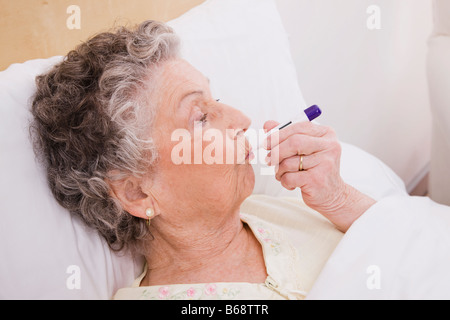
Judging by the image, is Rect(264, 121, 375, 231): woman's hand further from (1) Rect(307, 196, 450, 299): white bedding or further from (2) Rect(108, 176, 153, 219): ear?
(2) Rect(108, 176, 153, 219): ear

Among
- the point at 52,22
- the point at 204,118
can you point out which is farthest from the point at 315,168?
the point at 52,22

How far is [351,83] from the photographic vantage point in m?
2.11

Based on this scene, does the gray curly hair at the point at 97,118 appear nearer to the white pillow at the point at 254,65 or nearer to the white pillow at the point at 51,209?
the white pillow at the point at 51,209

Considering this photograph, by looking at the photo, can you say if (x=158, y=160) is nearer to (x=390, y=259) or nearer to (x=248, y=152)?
(x=248, y=152)

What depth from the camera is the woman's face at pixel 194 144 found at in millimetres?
986

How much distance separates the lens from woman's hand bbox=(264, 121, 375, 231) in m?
1.04

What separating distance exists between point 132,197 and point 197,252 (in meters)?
0.20

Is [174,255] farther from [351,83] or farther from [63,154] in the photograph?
[351,83]

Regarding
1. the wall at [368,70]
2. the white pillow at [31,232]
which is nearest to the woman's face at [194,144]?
the white pillow at [31,232]

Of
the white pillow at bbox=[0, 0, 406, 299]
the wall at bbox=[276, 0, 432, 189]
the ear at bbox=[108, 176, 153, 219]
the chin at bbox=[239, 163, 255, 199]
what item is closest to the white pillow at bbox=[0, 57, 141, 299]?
the white pillow at bbox=[0, 0, 406, 299]

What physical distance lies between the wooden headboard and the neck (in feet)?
1.72

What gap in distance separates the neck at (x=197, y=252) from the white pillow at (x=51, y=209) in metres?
0.09
